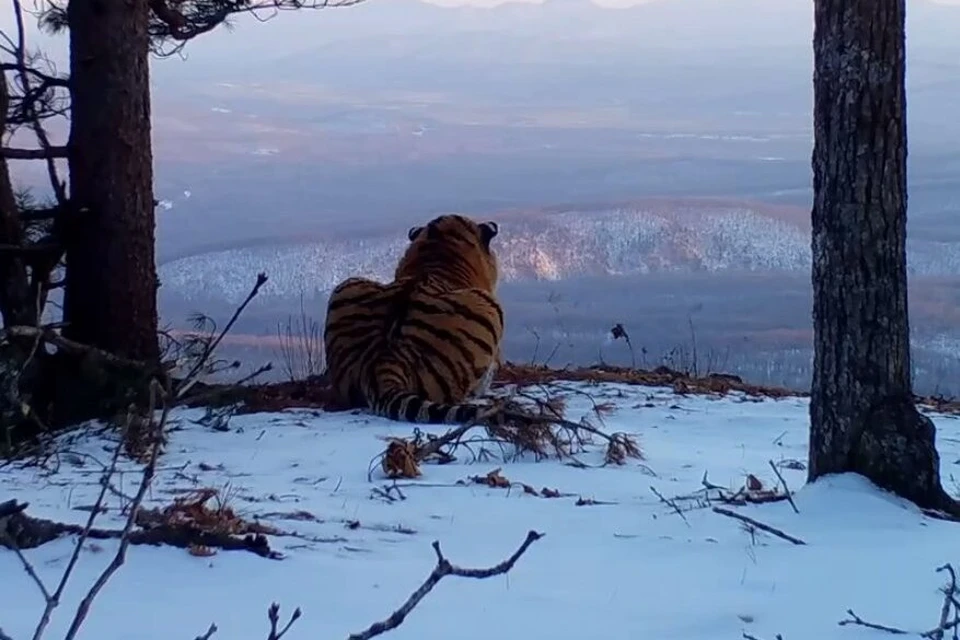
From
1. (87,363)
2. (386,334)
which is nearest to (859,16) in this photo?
(386,334)

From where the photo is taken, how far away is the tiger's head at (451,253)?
8344 mm

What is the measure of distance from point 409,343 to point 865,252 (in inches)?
130

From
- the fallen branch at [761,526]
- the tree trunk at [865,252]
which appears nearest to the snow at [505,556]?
the fallen branch at [761,526]

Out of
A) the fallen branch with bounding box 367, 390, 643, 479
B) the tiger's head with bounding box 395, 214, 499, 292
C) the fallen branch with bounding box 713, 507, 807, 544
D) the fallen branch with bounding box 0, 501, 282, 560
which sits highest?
the tiger's head with bounding box 395, 214, 499, 292

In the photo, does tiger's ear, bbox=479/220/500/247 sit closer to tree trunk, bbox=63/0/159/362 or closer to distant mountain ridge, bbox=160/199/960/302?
tree trunk, bbox=63/0/159/362

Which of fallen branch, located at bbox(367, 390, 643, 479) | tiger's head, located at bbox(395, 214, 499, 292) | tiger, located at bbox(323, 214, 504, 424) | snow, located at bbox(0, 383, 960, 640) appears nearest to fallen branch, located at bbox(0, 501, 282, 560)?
snow, located at bbox(0, 383, 960, 640)

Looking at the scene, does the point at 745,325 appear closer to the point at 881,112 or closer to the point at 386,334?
the point at 386,334

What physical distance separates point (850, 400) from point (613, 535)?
100 centimetres

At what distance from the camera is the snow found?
3252mm

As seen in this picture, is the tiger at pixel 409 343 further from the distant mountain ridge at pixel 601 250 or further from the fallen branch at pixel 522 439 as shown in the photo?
the distant mountain ridge at pixel 601 250

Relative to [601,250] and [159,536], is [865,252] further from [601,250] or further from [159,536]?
[601,250]

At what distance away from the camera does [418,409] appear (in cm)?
679

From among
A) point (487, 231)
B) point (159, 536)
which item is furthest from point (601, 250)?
point (159, 536)

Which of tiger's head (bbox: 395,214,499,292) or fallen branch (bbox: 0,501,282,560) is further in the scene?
tiger's head (bbox: 395,214,499,292)
